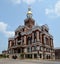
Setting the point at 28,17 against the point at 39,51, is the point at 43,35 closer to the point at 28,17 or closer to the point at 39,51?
the point at 39,51

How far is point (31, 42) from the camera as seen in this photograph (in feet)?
252

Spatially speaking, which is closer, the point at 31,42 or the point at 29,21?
the point at 31,42

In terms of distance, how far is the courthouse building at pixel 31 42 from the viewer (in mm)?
72562

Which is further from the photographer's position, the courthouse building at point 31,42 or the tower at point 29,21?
the tower at point 29,21

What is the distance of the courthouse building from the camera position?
72562mm

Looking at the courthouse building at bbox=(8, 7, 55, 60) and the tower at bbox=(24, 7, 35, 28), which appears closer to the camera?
the courthouse building at bbox=(8, 7, 55, 60)

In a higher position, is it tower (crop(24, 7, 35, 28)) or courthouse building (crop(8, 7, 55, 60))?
tower (crop(24, 7, 35, 28))

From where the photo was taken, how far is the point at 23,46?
7756cm

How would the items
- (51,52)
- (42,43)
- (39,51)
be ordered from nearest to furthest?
(39,51) < (42,43) < (51,52)

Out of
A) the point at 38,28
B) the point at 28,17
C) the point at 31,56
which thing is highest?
the point at 28,17

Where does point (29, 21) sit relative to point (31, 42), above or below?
above

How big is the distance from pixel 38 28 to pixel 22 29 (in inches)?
495

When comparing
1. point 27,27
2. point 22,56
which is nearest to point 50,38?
point 27,27

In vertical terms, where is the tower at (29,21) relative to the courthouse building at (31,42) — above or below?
above
